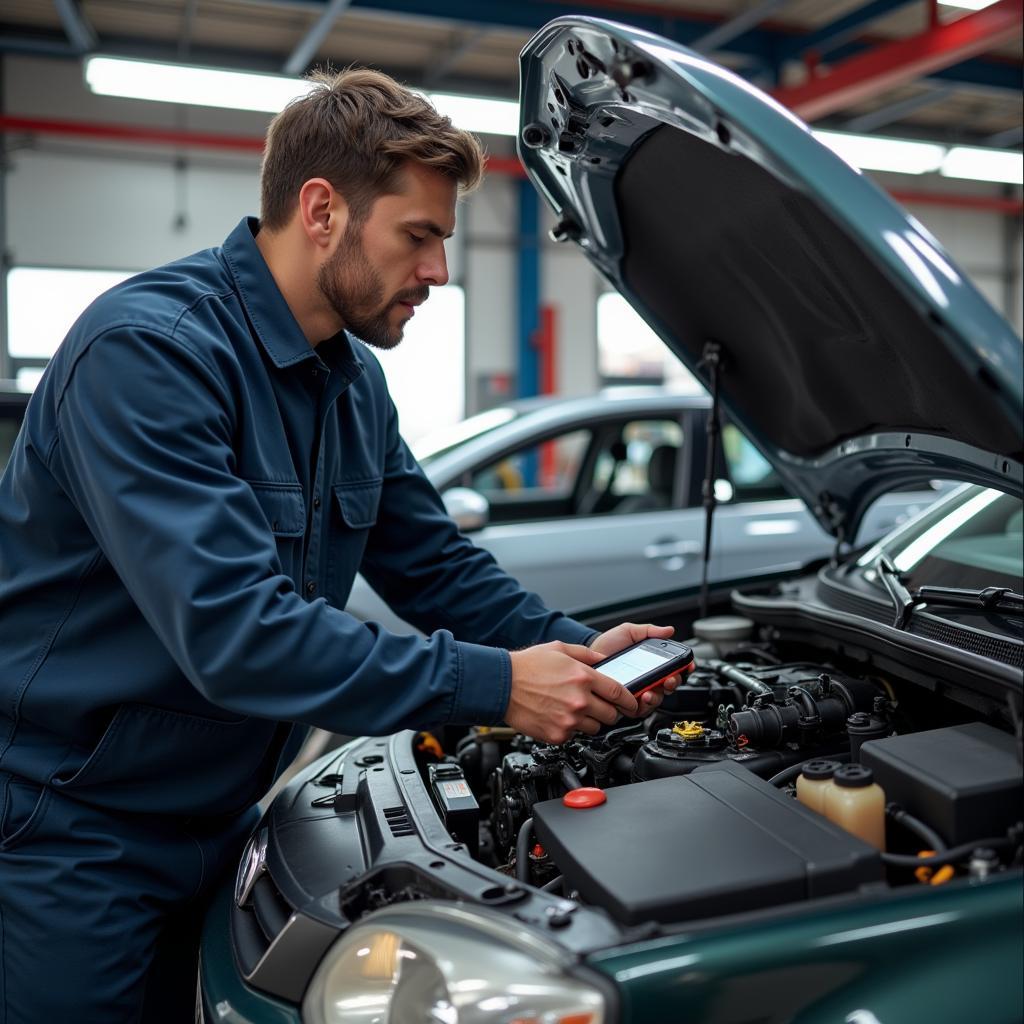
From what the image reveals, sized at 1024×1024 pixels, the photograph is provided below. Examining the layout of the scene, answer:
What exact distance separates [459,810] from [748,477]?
354 centimetres

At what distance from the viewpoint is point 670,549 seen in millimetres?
3969

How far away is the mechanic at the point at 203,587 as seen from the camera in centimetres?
128

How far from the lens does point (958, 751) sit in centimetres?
135

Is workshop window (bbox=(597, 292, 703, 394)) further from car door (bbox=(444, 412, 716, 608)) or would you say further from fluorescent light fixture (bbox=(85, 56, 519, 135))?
car door (bbox=(444, 412, 716, 608))

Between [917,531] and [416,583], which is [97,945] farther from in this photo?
[917,531]

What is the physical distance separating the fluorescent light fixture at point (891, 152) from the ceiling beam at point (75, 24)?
5.53 meters

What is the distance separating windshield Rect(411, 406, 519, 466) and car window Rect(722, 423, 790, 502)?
0.90m

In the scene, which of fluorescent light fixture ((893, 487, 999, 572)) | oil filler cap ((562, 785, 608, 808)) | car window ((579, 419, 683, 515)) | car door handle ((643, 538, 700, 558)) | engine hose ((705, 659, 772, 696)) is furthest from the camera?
car window ((579, 419, 683, 515))

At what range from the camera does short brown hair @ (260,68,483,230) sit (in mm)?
1533

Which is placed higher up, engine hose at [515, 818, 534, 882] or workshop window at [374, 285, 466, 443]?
workshop window at [374, 285, 466, 443]

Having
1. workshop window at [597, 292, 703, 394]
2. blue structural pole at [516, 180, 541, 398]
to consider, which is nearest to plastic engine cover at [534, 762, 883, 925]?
blue structural pole at [516, 180, 541, 398]

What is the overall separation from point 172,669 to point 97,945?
0.39 metres

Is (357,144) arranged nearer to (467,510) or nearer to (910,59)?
(467,510)

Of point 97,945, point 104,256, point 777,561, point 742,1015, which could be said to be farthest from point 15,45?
point 742,1015
